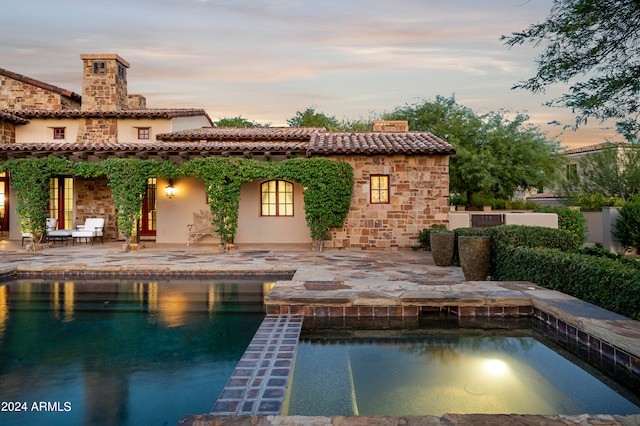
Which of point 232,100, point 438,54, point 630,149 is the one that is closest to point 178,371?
point 438,54

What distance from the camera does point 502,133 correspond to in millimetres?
20500

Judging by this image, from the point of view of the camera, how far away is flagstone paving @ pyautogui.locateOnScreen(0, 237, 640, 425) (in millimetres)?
2432

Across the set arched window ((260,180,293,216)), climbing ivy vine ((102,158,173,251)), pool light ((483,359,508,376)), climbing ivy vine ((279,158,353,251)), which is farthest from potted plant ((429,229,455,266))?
climbing ivy vine ((102,158,173,251))

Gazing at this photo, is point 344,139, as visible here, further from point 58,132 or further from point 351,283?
point 58,132

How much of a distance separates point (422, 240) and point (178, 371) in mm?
9444

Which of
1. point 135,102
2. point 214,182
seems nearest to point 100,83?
point 135,102

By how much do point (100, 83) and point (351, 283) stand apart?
1552 centimetres

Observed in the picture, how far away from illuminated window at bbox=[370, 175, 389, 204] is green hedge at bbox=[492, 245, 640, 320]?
5.53 meters

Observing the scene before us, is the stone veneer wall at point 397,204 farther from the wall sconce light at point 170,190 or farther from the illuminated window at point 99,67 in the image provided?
the illuminated window at point 99,67

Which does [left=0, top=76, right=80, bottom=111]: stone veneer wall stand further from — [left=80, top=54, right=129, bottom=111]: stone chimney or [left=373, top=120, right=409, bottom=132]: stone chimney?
[left=373, top=120, right=409, bottom=132]: stone chimney

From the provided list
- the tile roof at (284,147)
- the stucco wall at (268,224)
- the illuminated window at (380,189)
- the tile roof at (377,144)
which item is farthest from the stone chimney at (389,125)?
the stucco wall at (268,224)

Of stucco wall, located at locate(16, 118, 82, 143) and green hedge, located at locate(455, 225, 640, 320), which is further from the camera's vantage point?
stucco wall, located at locate(16, 118, 82, 143)

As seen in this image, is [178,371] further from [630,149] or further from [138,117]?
[630,149]

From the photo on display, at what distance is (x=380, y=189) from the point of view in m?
12.7
